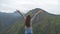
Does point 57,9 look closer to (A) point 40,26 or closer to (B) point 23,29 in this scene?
(A) point 40,26

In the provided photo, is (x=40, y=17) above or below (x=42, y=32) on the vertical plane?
above

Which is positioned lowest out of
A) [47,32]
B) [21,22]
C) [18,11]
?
[47,32]

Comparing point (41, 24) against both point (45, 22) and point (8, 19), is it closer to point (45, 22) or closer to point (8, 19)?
point (45, 22)

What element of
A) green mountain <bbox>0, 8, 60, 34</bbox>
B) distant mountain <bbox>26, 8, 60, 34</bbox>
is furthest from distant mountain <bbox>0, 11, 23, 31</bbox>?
distant mountain <bbox>26, 8, 60, 34</bbox>

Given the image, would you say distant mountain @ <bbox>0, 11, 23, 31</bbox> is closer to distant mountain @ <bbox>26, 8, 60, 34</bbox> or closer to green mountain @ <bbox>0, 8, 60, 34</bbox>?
green mountain @ <bbox>0, 8, 60, 34</bbox>

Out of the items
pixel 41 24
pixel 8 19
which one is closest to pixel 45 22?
pixel 41 24

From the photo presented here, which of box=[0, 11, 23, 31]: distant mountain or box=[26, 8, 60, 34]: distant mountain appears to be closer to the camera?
box=[26, 8, 60, 34]: distant mountain

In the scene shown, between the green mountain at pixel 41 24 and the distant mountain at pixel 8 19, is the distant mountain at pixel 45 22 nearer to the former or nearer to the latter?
the green mountain at pixel 41 24

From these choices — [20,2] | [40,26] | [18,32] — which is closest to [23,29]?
[18,32]

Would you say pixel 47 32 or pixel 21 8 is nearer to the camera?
pixel 47 32

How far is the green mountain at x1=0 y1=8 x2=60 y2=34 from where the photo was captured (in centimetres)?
286

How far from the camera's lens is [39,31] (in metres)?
2.86

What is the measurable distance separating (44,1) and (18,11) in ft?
1.73

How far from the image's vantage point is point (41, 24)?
2900mm
